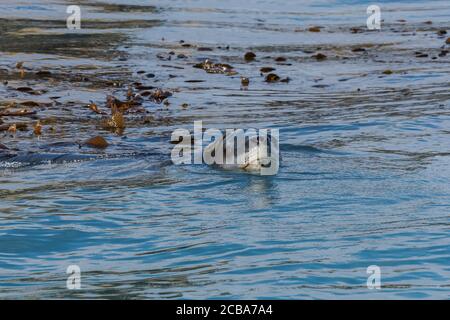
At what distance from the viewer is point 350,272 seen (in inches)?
240

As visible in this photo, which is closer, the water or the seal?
the water

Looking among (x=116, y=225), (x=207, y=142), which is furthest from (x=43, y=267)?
(x=207, y=142)

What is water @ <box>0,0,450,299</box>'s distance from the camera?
237 inches

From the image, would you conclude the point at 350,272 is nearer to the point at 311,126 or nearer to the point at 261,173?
the point at 261,173

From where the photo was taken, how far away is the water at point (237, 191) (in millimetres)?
6023

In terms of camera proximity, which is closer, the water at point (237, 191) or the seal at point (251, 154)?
the water at point (237, 191)

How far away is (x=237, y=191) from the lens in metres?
7.66

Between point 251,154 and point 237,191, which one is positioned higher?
point 251,154

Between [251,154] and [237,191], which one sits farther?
[251,154]

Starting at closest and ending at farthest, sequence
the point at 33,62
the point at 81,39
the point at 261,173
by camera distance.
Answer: the point at 261,173, the point at 33,62, the point at 81,39
